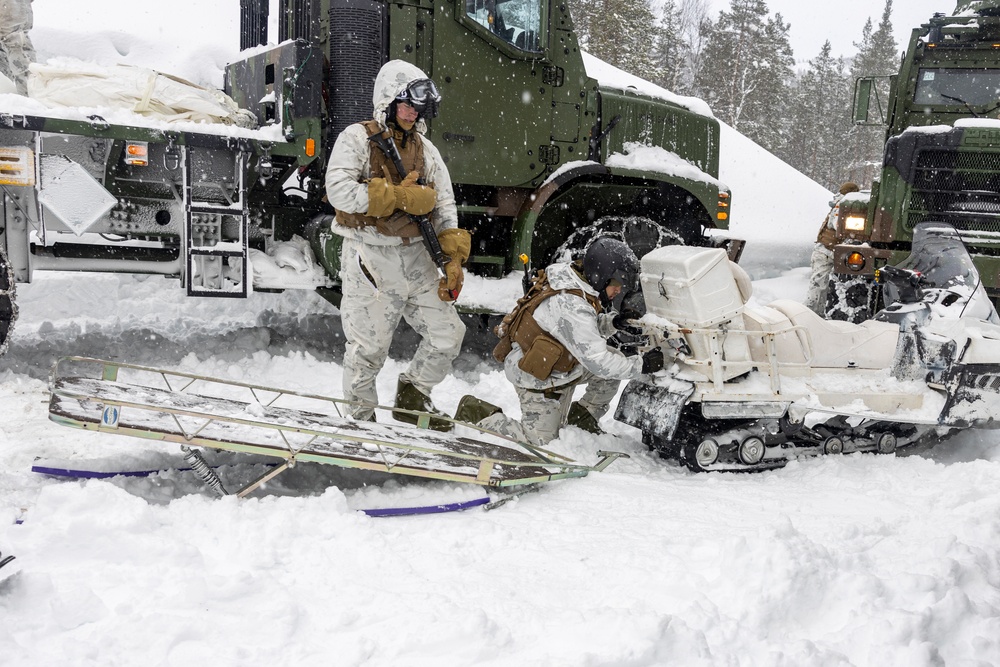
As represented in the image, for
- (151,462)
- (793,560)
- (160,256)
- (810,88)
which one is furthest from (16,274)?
(810,88)

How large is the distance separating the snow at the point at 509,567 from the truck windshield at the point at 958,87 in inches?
245

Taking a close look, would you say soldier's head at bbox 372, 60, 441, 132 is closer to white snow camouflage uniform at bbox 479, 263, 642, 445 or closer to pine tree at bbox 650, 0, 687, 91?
white snow camouflage uniform at bbox 479, 263, 642, 445

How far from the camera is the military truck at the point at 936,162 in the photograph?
8.07m

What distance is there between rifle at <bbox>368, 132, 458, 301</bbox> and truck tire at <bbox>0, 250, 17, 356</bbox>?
2.37 meters

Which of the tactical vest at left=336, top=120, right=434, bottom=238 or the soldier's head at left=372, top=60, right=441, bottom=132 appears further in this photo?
the tactical vest at left=336, top=120, right=434, bottom=238

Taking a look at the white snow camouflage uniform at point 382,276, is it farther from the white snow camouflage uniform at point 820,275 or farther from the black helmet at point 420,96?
the white snow camouflage uniform at point 820,275

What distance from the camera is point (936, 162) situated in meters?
8.24

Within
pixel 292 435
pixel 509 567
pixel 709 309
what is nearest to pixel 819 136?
pixel 709 309

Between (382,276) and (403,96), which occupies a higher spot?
(403,96)

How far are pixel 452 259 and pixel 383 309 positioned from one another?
0.44 meters

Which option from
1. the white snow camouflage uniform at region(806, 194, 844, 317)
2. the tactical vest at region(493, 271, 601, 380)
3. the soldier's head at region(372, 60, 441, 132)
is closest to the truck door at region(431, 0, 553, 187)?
the soldier's head at region(372, 60, 441, 132)

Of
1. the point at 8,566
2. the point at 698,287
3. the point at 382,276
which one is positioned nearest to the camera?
the point at 8,566

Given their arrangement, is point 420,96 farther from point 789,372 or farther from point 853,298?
point 853,298

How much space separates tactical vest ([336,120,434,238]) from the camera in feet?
14.2
